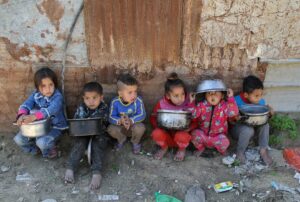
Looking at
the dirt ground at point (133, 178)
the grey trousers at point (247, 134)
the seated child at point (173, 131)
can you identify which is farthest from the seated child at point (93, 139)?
the grey trousers at point (247, 134)

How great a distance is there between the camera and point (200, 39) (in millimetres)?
4121

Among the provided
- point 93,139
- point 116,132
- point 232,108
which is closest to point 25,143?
point 93,139

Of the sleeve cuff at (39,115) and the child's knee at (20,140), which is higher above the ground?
the sleeve cuff at (39,115)

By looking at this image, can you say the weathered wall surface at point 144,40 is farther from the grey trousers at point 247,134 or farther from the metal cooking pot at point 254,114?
the grey trousers at point 247,134

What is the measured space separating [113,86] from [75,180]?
1.19m

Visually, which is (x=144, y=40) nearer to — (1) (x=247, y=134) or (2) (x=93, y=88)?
(2) (x=93, y=88)

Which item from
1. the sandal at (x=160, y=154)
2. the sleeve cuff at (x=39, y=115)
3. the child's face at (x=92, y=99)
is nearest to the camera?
the sleeve cuff at (x=39, y=115)

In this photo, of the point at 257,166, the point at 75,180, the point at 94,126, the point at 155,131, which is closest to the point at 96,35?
the point at 94,126

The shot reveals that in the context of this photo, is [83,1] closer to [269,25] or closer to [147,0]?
[147,0]

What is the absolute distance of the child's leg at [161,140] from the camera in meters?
4.17

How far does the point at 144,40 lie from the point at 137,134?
1.09 meters

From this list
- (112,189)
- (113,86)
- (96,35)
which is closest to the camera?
(112,189)

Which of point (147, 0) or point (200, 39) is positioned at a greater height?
point (147, 0)

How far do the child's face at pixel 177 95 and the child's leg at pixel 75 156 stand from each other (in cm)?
108
